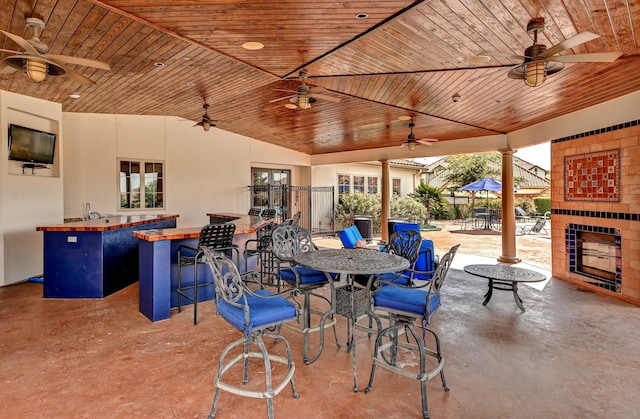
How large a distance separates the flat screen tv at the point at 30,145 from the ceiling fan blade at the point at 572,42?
6.67 meters

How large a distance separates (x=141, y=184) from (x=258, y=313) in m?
6.63

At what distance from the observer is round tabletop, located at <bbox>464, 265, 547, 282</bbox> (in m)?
4.08

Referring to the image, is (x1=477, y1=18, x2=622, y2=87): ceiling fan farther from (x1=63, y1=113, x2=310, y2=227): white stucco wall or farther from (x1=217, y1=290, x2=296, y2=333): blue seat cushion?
(x1=63, y1=113, x2=310, y2=227): white stucco wall

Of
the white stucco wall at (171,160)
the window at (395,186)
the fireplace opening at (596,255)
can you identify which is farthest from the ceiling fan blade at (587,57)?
the window at (395,186)

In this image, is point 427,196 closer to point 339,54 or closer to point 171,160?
point 171,160

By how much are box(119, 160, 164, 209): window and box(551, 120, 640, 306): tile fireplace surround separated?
800 centimetres

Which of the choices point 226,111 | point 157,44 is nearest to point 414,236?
point 157,44

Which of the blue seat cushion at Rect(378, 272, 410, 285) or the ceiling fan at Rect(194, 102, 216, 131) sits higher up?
the ceiling fan at Rect(194, 102, 216, 131)

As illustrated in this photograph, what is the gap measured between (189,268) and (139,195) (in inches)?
167

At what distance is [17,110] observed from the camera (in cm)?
524

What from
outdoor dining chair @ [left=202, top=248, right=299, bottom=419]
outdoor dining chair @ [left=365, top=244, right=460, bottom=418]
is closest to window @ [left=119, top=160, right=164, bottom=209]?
outdoor dining chair @ [left=202, top=248, right=299, bottom=419]

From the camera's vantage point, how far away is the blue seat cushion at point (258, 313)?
223 centimetres

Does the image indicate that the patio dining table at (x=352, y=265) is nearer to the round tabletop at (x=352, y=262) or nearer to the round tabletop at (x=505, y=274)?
the round tabletop at (x=352, y=262)

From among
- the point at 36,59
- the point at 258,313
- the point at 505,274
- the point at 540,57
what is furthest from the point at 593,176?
the point at 36,59
